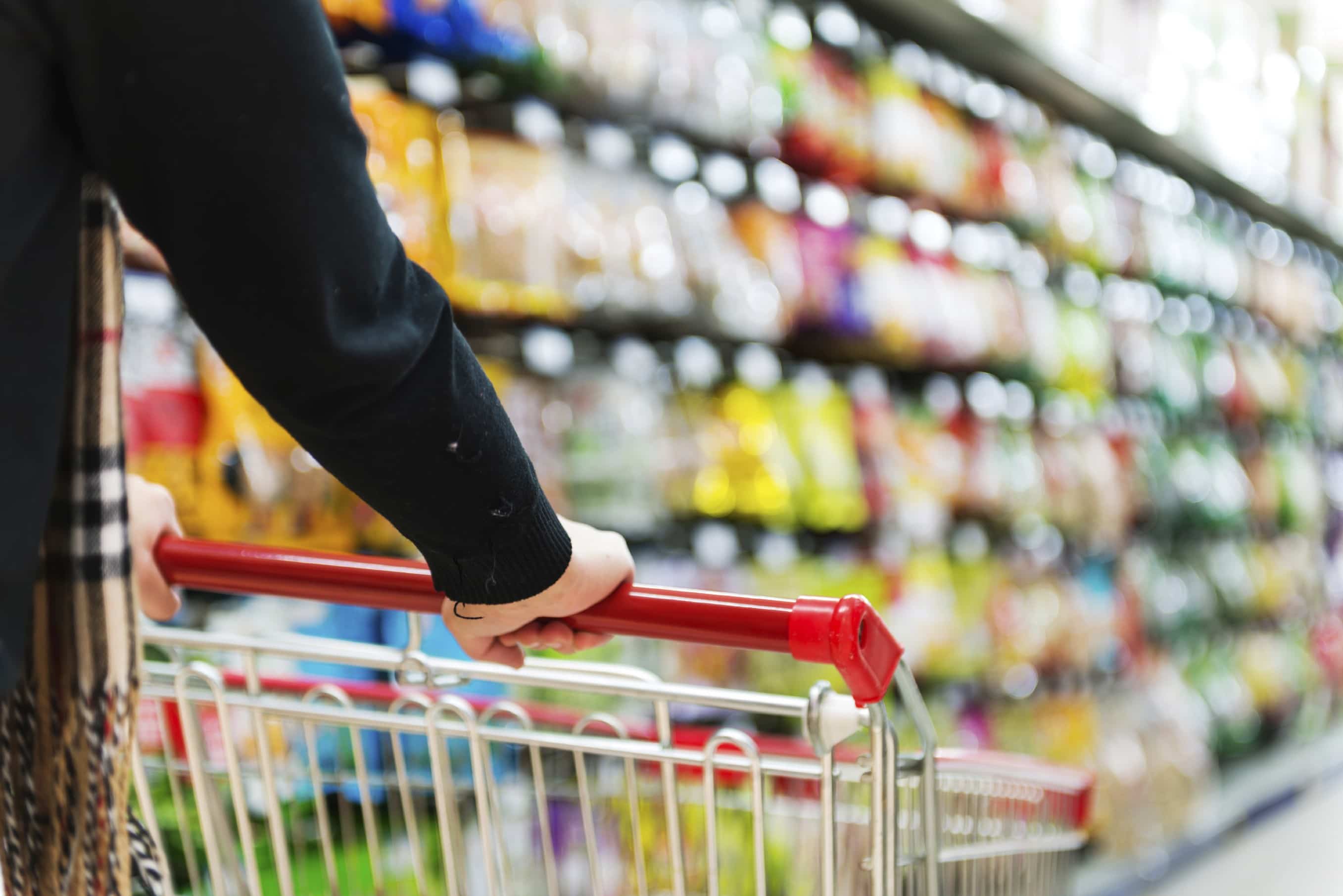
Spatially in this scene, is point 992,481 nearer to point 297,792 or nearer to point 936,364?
point 936,364

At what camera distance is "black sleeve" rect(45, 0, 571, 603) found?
1.87 ft

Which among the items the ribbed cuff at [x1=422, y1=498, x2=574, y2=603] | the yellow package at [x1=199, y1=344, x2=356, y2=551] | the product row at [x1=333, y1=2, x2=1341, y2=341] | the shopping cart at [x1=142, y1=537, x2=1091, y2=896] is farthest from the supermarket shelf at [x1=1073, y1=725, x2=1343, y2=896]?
the ribbed cuff at [x1=422, y1=498, x2=574, y2=603]

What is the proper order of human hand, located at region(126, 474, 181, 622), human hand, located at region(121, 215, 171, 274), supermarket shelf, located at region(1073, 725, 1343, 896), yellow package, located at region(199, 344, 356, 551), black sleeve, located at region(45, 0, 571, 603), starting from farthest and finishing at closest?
supermarket shelf, located at region(1073, 725, 1343, 896) < yellow package, located at region(199, 344, 356, 551) < human hand, located at region(121, 215, 171, 274) < human hand, located at region(126, 474, 181, 622) < black sleeve, located at region(45, 0, 571, 603)

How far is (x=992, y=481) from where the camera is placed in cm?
336

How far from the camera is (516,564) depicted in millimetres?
712

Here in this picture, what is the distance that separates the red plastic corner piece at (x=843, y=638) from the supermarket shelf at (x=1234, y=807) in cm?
286

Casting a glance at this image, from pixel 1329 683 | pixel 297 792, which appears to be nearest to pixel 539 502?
pixel 297 792

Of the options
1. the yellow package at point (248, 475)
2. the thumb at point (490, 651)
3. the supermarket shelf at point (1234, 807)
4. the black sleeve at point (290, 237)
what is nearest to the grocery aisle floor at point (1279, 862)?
the supermarket shelf at point (1234, 807)

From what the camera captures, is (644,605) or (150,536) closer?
(644,605)

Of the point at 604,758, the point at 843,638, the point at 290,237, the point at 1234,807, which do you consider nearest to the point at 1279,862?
the point at 1234,807

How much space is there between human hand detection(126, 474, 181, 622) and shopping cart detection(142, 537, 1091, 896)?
0.02m

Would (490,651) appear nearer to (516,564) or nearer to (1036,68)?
(516,564)

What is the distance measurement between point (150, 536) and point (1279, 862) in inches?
155

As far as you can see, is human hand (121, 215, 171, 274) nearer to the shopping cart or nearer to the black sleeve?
the shopping cart
